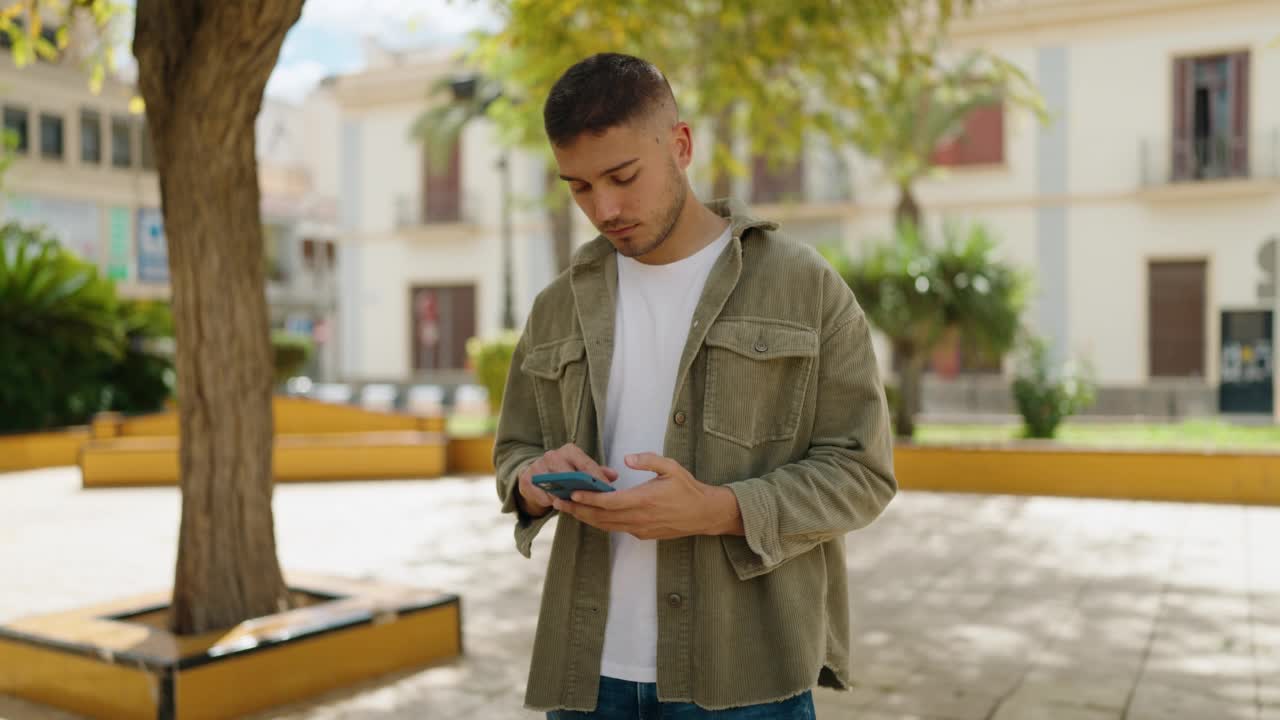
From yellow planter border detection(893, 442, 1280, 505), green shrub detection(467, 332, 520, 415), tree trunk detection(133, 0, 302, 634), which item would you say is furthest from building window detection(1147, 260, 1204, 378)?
tree trunk detection(133, 0, 302, 634)

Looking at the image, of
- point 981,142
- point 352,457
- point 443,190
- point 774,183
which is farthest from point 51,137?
point 981,142

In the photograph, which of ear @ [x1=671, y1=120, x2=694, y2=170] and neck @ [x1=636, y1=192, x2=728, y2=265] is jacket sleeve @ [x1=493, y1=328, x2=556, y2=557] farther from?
ear @ [x1=671, y1=120, x2=694, y2=170]

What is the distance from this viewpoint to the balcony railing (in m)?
22.0

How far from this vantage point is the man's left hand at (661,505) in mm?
1725

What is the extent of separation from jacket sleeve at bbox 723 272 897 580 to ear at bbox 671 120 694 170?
1.02 ft

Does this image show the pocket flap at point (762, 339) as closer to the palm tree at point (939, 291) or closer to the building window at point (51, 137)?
the palm tree at point (939, 291)

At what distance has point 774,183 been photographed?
26484 millimetres

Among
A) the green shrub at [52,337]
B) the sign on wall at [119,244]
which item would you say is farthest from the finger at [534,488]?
the sign on wall at [119,244]

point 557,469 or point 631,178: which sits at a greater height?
point 631,178

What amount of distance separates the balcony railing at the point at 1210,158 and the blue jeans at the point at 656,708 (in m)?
23.1

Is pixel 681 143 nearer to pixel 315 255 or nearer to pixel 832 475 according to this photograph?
pixel 832 475

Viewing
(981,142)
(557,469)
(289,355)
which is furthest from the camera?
(981,142)

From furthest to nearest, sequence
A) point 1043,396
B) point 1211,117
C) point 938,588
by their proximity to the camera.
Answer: point 1211,117 → point 1043,396 → point 938,588

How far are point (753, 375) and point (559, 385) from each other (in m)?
0.37
